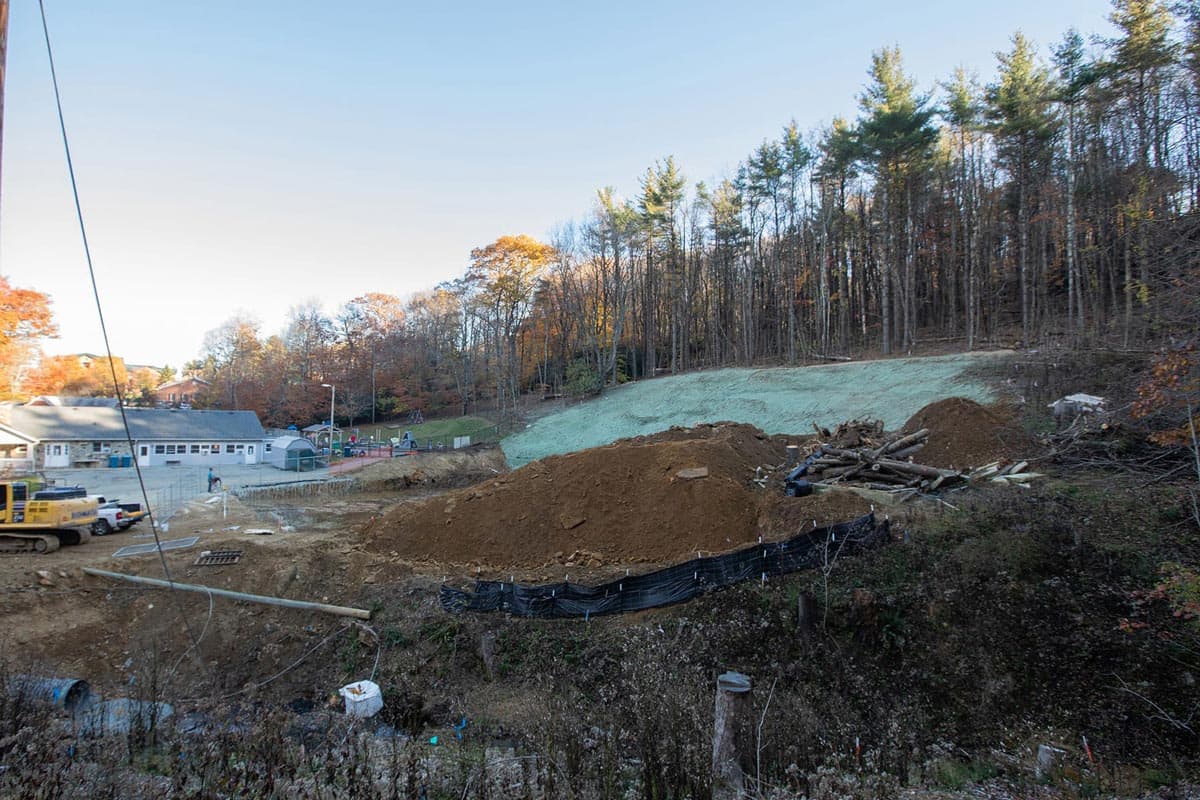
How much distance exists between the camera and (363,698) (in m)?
7.48

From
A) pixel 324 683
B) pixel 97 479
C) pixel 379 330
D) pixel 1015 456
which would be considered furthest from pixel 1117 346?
pixel 379 330

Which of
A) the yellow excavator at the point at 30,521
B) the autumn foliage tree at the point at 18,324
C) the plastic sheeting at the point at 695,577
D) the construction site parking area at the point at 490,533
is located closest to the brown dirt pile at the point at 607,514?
the construction site parking area at the point at 490,533

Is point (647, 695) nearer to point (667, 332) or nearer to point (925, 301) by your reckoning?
point (925, 301)

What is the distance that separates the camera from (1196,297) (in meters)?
7.02

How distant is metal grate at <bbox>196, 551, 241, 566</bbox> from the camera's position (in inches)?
506

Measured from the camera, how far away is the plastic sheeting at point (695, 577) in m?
9.06

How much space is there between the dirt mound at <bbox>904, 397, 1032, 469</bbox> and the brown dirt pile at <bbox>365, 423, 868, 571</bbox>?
4262 millimetres

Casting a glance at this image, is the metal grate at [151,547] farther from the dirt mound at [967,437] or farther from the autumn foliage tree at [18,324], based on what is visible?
the autumn foliage tree at [18,324]

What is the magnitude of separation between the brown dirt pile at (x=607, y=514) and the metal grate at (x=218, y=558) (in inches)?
112

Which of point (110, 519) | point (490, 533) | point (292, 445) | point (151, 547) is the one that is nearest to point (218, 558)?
point (151, 547)

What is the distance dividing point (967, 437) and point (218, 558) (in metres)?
18.5

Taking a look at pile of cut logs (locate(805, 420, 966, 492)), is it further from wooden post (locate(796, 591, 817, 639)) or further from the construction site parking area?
wooden post (locate(796, 591, 817, 639))

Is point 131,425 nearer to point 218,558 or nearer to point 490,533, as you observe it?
point 218,558

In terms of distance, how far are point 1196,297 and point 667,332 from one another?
1728 inches
